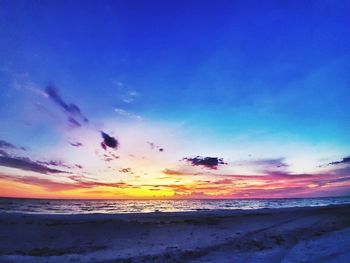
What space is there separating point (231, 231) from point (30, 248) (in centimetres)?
1112

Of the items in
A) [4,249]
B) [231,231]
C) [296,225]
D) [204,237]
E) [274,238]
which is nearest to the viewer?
[4,249]

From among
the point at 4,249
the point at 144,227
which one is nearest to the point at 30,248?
the point at 4,249

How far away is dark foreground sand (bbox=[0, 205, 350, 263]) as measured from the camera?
11.3 m

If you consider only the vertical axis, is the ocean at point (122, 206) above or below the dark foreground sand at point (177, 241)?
above

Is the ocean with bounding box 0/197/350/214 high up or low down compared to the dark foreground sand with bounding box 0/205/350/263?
up

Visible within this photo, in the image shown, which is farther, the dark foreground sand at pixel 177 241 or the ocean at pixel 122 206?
the ocean at pixel 122 206

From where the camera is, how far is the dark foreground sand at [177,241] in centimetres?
1127

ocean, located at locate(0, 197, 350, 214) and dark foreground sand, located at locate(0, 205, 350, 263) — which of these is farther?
ocean, located at locate(0, 197, 350, 214)

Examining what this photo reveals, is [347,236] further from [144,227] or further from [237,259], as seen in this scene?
[144,227]

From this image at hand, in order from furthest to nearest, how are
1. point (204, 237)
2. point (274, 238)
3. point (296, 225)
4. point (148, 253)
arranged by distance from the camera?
1. point (296, 225)
2. point (204, 237)
3. point (274, 238)
4. point (148, 253)

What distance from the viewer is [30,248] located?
13836 millimetres

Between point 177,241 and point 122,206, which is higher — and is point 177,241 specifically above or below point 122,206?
below

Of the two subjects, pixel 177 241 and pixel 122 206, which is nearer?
pixel 177 241

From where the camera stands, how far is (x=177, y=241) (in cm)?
1473
